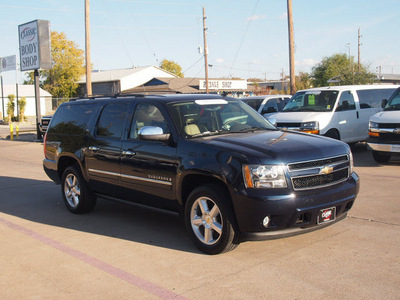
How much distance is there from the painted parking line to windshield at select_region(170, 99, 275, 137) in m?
1.78

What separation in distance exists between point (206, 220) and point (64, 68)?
71.4 metres

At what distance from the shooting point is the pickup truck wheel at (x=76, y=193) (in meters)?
7.11

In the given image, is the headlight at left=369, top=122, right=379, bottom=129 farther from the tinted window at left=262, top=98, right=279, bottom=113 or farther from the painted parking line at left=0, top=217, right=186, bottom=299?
the painted parking line at left=0, top=217, right=186, bottom=299

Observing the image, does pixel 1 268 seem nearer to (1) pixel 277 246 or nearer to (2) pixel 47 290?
(2) pixel 47 290

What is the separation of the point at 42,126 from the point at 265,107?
37.3 feet

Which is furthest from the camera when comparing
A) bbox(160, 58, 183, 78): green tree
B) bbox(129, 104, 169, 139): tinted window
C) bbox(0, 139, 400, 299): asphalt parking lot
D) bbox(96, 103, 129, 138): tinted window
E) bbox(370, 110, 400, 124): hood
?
bbox(160, 58, 183, 78): green tree

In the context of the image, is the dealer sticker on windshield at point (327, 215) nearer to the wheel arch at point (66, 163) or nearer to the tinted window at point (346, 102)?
the wheel arch at point (66, 163)

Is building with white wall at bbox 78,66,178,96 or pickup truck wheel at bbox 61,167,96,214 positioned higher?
building with white wall at bbox 78,66,178,96

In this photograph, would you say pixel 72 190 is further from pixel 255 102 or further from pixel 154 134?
pixel 255 102

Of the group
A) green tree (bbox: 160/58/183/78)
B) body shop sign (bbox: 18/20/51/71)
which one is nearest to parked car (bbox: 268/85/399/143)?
body shop sign (bbox: 18/20/51/71)

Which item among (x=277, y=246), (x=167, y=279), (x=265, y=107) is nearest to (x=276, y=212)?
(x=277, y=246)

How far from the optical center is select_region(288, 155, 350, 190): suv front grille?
15.6 ft

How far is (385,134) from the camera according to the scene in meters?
10.4

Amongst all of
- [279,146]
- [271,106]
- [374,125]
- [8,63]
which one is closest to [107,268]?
[279,146]
